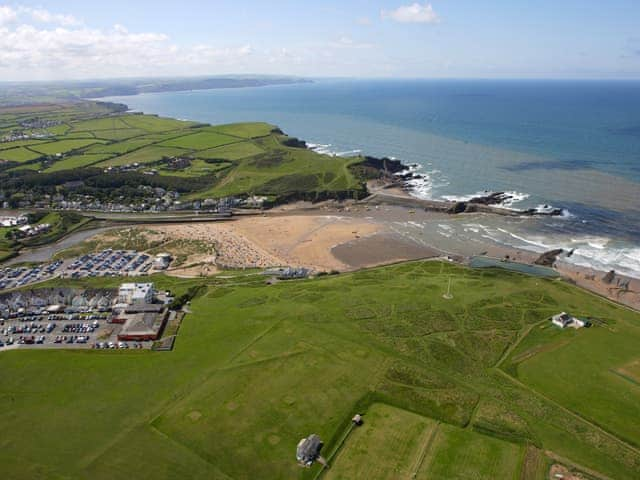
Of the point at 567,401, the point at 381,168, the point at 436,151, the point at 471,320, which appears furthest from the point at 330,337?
the point at 436,151

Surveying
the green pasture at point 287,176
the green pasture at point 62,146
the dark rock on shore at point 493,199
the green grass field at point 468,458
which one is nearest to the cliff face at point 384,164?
the green pasture at point 287,176

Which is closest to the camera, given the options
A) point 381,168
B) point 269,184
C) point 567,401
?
point 567,401

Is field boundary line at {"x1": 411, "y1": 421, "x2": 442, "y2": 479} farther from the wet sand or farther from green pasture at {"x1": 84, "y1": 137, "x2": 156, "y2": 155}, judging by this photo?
green pasture at {"x1": 84, "y1": 137, "x2": 156, "y2": 155}

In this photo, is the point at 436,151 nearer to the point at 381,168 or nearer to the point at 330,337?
the point at 381,168

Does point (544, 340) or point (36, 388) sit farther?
point (544, 340)

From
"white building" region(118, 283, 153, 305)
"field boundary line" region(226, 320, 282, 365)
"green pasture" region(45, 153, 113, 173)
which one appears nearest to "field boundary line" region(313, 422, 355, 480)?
"field boundary line" region(226, 320, 282, 365)

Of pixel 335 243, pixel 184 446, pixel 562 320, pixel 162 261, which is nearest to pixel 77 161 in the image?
pixel 162 261

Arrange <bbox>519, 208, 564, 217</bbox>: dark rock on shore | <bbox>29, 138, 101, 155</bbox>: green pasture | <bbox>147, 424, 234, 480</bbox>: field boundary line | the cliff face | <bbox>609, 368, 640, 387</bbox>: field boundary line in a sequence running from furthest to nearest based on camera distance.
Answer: <bbox>29, 138, 101, 155</bbox>: green pasture → the cliff face → <bbox>519, 208, 564, 217</bbox>: dark rock on shore → <bbox>609, 368, 640, 387</bbox>: field boundary line → <bbox>147, 424, 234, 480</bbox>: field boundary line
